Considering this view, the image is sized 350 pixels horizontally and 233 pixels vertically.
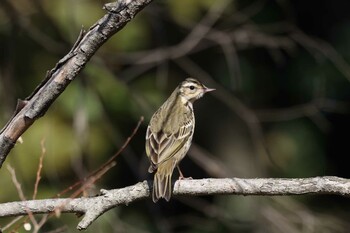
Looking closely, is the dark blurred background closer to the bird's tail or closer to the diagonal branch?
the bird's tail

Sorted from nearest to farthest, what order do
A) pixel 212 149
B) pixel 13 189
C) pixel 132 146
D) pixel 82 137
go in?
1. pixel 82 137
2. pixel 13 189
3. pixel 132 146
4. pixel 212 149

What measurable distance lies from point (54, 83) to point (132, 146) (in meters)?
7.28

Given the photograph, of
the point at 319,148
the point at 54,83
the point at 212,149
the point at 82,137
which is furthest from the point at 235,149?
the point at 54,83

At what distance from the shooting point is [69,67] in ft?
12.6

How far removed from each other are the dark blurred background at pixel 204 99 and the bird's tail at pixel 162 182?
4.37 ft

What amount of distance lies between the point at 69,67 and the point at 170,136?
2.06 meters

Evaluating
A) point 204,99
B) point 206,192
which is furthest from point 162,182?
point 204,99

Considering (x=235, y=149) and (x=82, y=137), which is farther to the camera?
(x=235, y=149)

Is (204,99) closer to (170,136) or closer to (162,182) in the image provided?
(170,136)

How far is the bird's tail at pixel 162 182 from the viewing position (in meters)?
4.79

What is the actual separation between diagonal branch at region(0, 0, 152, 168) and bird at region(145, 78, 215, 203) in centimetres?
103

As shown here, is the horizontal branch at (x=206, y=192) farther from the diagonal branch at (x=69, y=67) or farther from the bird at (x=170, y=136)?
the bird at (x=170, y=136)

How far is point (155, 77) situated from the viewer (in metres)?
10.4

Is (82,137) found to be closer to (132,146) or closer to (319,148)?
(132,146)
